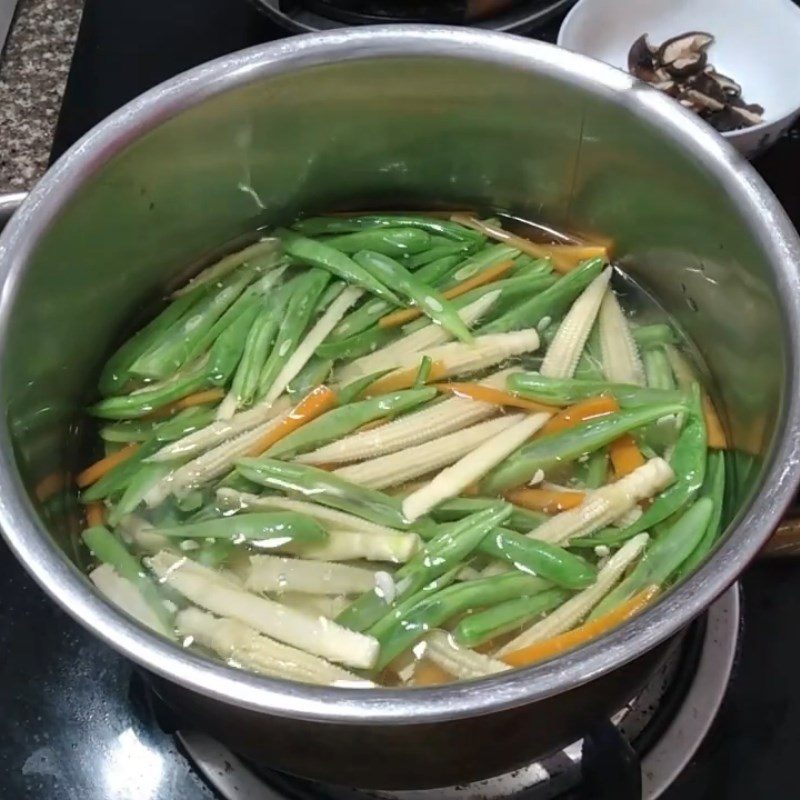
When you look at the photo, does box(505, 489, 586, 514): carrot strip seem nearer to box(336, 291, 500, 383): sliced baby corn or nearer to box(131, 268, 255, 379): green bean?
box(336, 291, 500, 383): sliced baby corn

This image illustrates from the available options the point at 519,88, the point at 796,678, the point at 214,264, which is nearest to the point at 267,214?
the point at 214,264

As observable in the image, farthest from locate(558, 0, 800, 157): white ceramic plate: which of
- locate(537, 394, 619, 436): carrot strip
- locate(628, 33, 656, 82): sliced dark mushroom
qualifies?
locate(537, 394, 619, 436): carrot strip

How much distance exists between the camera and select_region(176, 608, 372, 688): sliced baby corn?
2.60 feet

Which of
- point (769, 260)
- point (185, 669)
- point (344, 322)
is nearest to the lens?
point (185, 669)

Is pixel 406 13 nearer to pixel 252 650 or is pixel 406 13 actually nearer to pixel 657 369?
pixel 657 369

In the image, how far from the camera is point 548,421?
0.97 meters

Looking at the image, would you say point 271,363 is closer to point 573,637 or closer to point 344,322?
point 344,322

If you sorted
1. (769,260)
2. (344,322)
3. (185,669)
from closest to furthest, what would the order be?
1. (185,669)
2. (769,260)
3. (344,322)

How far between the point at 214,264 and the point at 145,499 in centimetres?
Result: 33

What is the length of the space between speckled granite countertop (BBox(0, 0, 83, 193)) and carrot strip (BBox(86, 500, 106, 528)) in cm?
57

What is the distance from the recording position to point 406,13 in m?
1.27

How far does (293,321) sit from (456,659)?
1.39 feet

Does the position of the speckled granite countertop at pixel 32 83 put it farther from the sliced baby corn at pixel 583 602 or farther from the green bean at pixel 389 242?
the sliced baby corn at pixel 583 602

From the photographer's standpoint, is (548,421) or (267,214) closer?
(548,421)
